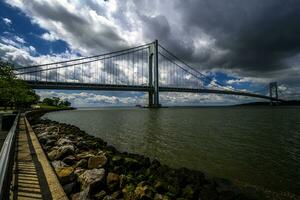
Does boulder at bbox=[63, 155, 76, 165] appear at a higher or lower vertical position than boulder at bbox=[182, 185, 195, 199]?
higher

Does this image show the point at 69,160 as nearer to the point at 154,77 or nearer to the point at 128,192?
the point at 128,192

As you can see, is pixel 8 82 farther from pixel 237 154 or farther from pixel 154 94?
pixel 154 94

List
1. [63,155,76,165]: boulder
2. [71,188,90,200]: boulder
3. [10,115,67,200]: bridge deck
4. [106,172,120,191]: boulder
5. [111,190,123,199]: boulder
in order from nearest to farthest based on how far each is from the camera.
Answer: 1. [10,115,67,200]: bridge deck
2. [71,188,90,200]: boulder
3. [111,190,123,199]: boulder
4. [106,172,120,191]: boulder
5. [63,155,76,165]: boulder

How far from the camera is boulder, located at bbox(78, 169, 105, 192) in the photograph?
4.91m

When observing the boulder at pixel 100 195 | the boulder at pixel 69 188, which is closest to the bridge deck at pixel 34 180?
the boulder at pixel 69 188

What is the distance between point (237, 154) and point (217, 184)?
4.67m

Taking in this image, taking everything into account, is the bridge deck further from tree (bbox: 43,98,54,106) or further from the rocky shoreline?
tree (bbox: 43,98,54,106)

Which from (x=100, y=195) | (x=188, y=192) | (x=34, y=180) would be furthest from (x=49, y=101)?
(x=188, y=192)

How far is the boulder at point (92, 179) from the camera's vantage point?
16.1ft

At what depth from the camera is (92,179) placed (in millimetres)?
5078

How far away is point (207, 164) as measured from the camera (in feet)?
30.3

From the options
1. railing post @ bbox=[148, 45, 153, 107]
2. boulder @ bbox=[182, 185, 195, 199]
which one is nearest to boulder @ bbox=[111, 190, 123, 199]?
boulder @ bbox=[182, 185, 195, 199]

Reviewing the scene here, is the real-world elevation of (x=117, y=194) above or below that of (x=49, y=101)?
below

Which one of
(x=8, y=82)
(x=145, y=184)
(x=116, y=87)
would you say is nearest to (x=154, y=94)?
(x=116, y=87)
